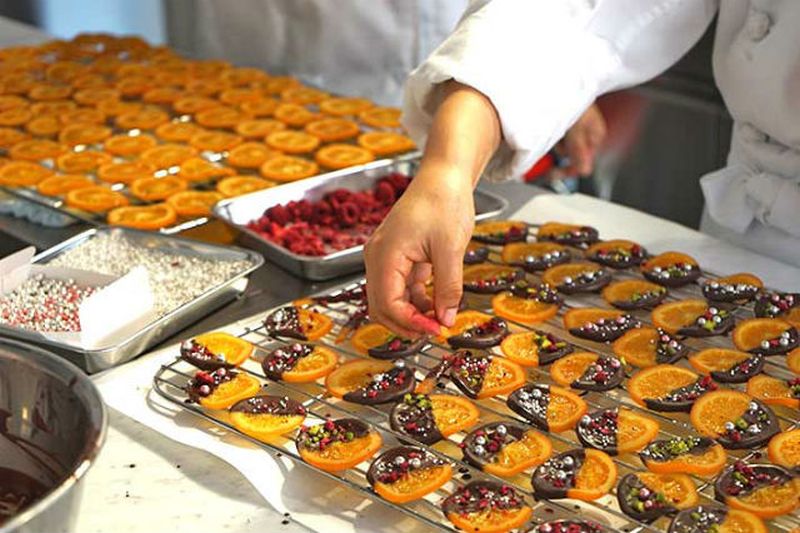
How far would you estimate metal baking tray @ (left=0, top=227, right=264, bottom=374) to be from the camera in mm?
1599

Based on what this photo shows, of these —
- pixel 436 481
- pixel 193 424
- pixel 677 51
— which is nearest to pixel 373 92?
pixel 677 51

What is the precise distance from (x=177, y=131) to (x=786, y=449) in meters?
1.49

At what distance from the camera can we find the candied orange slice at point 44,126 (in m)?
2.50

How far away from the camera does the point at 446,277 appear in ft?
4.74

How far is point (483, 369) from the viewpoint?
5.10 ft

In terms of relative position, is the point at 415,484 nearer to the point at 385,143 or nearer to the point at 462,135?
the point at 462,135

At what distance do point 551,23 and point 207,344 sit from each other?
2.21 ft

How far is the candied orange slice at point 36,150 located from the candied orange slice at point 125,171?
0.44 feet

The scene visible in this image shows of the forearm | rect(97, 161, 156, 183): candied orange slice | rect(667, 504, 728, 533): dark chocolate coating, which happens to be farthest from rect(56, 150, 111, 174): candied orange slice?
rect(667, 504, 728, 533): dark chocolate coating

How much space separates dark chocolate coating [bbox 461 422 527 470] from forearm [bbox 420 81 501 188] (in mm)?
311

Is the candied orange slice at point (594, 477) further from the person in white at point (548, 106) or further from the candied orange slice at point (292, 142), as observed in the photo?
the candied orange slice at point (292, 142)

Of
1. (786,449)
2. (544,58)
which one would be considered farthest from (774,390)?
(544,58)

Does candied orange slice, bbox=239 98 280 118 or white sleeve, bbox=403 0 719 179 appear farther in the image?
candied orange slice, bbox=239 98 280 118

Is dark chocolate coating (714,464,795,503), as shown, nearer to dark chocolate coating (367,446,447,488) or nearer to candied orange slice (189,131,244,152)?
dark chocolate coating (367,446,447,488)
